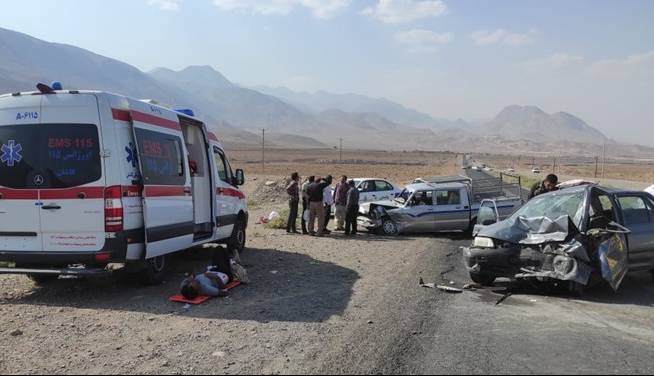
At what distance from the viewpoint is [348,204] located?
54.0ft

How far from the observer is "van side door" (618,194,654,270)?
9.02 meters

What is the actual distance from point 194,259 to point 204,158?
2.15 meters

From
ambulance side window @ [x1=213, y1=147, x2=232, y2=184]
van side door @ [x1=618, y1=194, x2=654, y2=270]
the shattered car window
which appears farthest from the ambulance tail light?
van side door @ [x1=618, y1=194, x2=654, y2=270]

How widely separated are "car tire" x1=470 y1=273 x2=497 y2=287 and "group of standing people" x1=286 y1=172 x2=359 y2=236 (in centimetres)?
702

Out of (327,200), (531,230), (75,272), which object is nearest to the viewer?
(75,272)

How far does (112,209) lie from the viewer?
7.72 meters

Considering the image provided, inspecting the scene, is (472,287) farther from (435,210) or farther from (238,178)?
(435,210)

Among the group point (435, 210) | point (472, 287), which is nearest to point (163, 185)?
point (472, 287)

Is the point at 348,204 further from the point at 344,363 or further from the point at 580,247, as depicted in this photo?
the point at 344,363

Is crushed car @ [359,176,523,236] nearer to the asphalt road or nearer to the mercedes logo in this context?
the asphalt road

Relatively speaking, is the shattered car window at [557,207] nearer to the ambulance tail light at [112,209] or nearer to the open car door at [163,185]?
the open car door at [163,185]

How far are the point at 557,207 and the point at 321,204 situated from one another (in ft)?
24.8

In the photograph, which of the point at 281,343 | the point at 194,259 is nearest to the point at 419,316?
the point at 281,343

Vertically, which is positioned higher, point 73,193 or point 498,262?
point 73,193
